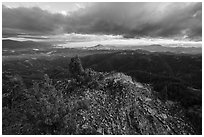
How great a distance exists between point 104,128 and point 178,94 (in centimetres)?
7428

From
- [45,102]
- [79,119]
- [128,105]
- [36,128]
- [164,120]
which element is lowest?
[164,120]

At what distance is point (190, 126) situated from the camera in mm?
66438

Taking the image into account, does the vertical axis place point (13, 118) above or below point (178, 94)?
above

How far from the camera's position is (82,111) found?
150ft

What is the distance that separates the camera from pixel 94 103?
55062mm

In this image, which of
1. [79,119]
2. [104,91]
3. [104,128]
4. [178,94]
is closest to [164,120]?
[104,91]

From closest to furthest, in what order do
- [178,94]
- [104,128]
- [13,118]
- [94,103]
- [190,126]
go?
[13,118]
[104,128]
[94,103]
[190,126]
[178,94]

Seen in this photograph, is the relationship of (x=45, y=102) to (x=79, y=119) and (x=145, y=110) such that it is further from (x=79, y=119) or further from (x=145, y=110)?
(x=145, y=110)

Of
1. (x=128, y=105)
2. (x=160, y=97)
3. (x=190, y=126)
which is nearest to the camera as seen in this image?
(x=128, y=105)

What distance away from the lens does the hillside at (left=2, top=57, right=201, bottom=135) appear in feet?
89.5

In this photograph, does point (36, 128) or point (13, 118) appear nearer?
point (36, 128)

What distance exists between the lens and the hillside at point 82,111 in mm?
27281

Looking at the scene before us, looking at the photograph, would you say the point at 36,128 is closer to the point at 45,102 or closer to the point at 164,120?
the point at 45,102

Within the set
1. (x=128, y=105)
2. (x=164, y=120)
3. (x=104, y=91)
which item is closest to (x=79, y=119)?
(x=128, y=105)
